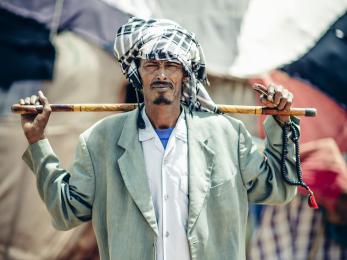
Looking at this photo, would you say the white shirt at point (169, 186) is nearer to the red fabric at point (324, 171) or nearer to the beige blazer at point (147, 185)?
the beige blazer at point (147, 185)

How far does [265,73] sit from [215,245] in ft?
6.91

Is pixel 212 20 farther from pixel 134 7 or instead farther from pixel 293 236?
pixel 293 236

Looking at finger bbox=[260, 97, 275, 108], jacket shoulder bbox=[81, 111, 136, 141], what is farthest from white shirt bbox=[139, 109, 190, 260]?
finger bbox=[260, 97, 275, 108]

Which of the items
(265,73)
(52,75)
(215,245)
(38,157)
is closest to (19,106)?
(38,157)

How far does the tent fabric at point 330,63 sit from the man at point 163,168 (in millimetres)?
1954

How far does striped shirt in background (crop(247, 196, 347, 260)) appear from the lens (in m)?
5.43

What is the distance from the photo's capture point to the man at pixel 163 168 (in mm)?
3275

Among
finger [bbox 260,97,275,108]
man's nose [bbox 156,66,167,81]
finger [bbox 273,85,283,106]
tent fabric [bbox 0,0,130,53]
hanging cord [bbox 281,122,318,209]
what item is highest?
tent fabric [bbox 0,0,130,53]

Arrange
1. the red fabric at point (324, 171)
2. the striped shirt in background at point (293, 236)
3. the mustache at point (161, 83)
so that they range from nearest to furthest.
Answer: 1. the mustache at point (161, 83)
2. the red fabric at point (324, 171)
3. the striped shirt in background at point (293, 236)

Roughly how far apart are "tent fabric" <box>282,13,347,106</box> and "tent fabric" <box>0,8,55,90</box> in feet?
5.42

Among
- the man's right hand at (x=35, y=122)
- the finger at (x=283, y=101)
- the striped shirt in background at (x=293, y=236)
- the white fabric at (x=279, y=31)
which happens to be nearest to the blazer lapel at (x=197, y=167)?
the finger at (x=283, y=101)

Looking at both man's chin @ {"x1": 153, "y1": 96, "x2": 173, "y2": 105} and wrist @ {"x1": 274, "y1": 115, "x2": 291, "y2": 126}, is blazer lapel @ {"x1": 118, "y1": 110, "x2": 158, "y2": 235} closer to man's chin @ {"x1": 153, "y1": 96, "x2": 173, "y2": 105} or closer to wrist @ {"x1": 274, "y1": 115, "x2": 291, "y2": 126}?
man's chin @ {"x1": 153, "y1": 96, "x2": 173, "y2": 105}

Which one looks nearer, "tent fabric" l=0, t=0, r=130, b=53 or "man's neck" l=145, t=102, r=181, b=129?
"man's neck" l=145, t=102, r=181, b=129

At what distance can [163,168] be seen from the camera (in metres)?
3.33
